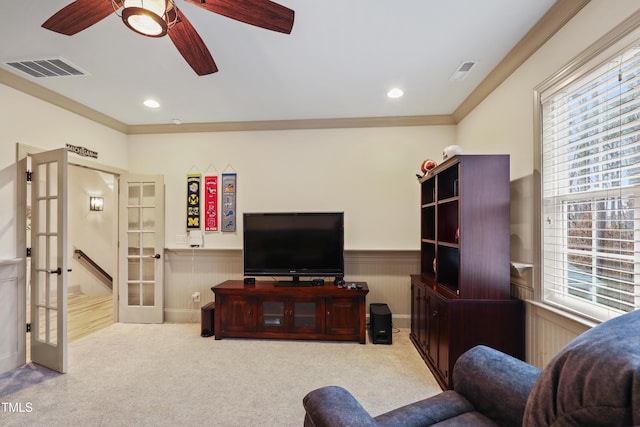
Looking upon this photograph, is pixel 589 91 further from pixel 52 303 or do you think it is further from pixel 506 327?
pixel 52 303

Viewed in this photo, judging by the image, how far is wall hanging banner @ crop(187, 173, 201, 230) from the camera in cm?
393

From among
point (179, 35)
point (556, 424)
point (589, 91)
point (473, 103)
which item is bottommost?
point (556, 424)

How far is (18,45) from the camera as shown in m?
2.17

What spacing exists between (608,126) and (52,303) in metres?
4.55

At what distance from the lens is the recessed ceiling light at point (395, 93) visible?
2935 mm

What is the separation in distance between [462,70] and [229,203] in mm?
2991

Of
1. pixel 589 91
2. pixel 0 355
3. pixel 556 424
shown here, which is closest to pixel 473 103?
pixel 589 91

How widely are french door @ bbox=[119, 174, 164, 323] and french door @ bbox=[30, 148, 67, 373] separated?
3.34 feet

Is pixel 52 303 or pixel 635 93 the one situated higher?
pixel 635 93

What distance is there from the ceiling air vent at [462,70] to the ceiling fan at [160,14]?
1.70 metres

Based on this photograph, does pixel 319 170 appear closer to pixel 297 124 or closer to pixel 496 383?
pixel 297 124

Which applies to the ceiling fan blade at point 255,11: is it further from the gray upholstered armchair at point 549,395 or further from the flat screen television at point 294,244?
the flat screen television at point 294,244

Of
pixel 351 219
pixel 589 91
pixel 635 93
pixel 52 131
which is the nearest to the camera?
pixel 635 93

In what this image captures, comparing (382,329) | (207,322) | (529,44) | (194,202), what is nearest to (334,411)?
(382,329)
